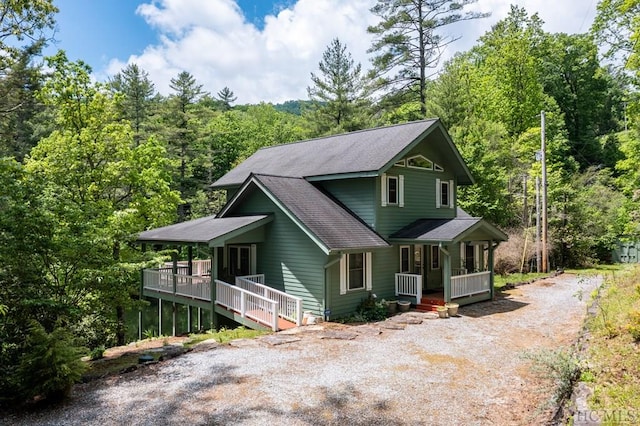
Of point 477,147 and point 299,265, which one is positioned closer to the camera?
point 299,265

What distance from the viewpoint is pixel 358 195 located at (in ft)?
54.7

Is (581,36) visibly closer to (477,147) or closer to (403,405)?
(477,147)

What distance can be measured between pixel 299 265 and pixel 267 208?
2768 mm

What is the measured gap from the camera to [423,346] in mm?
10969

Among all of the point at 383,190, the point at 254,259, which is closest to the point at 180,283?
the point at 254,259

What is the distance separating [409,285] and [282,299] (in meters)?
4.90

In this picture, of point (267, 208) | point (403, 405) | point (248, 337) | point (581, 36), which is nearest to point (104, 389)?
point (248, 337)

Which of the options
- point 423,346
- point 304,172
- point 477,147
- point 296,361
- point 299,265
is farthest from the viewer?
point 477,147

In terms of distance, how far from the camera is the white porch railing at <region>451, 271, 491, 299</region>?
640 inches

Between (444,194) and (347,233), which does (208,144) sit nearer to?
(444,194)

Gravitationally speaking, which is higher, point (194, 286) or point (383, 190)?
point (383, 190)

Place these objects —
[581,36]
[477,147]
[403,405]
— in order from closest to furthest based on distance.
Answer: [403,405] → [477,147] → [581,36]

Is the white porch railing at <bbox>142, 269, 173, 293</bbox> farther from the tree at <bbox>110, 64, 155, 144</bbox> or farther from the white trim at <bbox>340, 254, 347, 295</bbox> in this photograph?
the tree at <bbox>110, 64, 155, 144</bbox>

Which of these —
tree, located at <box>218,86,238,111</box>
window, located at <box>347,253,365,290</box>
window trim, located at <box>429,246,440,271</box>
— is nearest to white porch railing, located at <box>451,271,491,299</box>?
window trim, located at <box>429,246,440,271</box>
